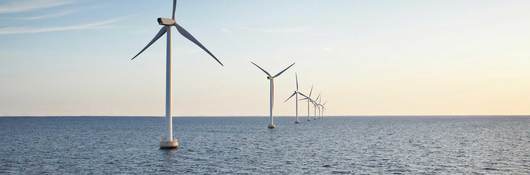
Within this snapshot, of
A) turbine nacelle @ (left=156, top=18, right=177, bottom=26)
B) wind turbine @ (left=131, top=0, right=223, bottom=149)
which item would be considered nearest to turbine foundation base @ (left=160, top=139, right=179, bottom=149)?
wind turbine @ (left=131, top=0, right=223, bottom=149)

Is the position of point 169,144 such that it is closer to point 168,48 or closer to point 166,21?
point 168,48

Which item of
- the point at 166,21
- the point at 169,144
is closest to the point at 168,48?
the point at 166,21

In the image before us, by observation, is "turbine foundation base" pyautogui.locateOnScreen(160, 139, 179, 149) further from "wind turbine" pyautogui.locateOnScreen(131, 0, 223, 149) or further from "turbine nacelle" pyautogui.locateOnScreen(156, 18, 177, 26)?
"turbine nacelle" pyautogui.locateOnScreen(156, 18, 177, 26)

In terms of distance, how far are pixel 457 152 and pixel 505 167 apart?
23381 millimetres

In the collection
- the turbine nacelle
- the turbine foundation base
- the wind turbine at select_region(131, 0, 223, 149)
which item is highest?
the turbine nacelle

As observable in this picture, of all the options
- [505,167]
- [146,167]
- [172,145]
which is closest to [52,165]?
[146,167]

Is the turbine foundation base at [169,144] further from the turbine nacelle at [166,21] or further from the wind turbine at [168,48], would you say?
the turbine nacelle at [166,21]

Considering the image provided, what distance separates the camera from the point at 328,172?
222ft

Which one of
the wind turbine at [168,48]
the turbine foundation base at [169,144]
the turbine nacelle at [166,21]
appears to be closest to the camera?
the wind turbine at [168,48]

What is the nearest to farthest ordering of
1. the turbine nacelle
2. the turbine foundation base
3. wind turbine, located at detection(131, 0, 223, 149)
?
wind turbine, located at detection(131, 0, 223, 149)
the turbine nacelle
the turbine foundation base

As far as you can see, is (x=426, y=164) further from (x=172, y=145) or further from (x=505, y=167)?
(x=172, y=145)

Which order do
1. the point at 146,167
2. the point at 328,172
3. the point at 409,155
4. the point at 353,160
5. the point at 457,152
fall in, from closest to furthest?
the point at 328,172
the point at 146,167
the point at 353,160
the point at 409,155
the point at 457,152

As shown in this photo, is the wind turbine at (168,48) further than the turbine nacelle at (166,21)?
No

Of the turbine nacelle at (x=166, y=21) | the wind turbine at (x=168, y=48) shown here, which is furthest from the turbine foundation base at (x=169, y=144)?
the turbine nacelle at (x=166, y=21)
